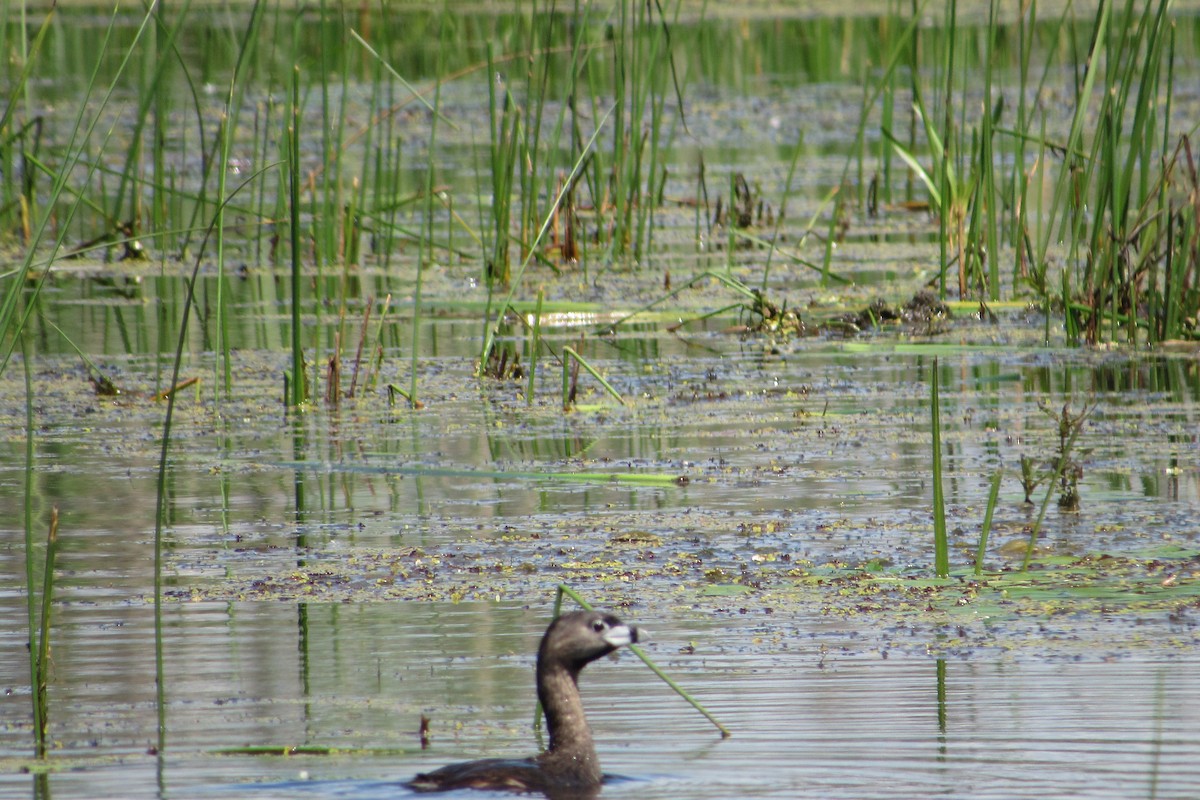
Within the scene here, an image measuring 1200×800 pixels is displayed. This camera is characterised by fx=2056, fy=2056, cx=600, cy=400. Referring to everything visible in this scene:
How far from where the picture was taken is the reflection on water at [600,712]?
3119mm

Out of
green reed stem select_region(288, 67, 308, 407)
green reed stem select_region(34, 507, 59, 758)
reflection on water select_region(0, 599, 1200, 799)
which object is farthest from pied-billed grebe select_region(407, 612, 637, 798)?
green reed stem select_region(288, 67, 308, 407)

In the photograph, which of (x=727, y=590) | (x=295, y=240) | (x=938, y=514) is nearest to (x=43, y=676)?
(x=727, y=590)

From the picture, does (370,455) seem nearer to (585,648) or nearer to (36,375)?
(36,375)

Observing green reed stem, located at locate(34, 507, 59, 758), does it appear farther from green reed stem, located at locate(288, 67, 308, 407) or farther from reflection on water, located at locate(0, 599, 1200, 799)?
green reed stem, located at locate(288, 67, 308, 407)

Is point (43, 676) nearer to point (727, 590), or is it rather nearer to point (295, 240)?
point (727, 590)

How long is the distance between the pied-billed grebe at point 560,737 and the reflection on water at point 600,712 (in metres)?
0.07

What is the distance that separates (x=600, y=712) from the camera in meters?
3.59

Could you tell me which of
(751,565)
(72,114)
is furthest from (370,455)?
(72,114)

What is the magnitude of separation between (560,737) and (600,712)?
388mm

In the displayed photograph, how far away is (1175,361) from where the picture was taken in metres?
6.92

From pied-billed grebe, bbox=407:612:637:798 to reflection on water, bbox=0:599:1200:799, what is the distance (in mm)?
68

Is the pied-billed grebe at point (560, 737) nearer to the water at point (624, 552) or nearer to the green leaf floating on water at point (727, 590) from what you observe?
the water at point (624, 552)

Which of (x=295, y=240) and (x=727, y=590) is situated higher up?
(x=295, y=240)

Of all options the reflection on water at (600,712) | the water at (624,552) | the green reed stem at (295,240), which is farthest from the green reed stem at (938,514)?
the green reed stem at (295,240)
